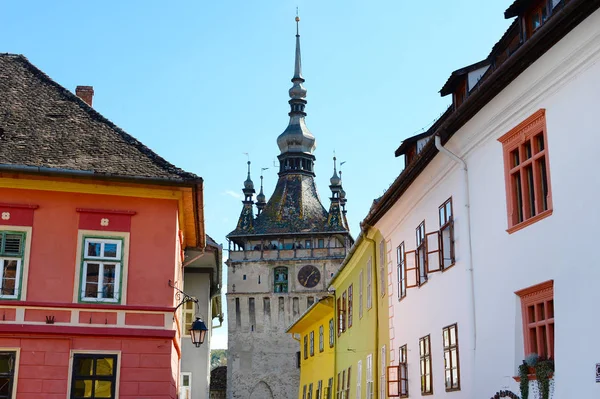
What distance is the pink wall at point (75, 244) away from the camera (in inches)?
623

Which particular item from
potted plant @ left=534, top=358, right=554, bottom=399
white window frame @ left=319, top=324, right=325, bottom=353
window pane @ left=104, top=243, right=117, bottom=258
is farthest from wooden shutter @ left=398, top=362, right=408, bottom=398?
white window frame @ left=319, top=324, right=325, bottom=353

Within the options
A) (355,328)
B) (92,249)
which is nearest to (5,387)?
(92,249)

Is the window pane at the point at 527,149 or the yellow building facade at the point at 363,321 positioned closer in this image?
the window pane at the point at 527,149

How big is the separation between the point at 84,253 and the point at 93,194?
1068mm

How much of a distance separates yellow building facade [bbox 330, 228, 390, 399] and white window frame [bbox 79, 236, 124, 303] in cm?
767

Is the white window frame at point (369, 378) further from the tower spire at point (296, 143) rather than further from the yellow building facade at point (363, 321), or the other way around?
the tower spire at point (296, 143)

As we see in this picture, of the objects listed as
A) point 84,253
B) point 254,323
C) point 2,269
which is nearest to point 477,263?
point 84,253

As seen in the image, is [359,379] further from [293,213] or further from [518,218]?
[293,213]

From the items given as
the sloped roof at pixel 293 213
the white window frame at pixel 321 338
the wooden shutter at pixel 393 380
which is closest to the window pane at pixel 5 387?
the wooden shutter at pixel 393 380

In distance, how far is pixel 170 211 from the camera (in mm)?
16781

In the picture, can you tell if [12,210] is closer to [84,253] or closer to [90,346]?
[84,253]

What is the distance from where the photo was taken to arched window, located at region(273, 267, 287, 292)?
82.2 meters

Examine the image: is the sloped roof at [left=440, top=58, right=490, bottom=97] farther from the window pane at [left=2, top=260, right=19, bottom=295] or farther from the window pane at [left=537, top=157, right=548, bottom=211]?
the window pane at [left=2, top=260, right=19, bottom=295]

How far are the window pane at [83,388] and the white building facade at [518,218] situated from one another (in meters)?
6.10
